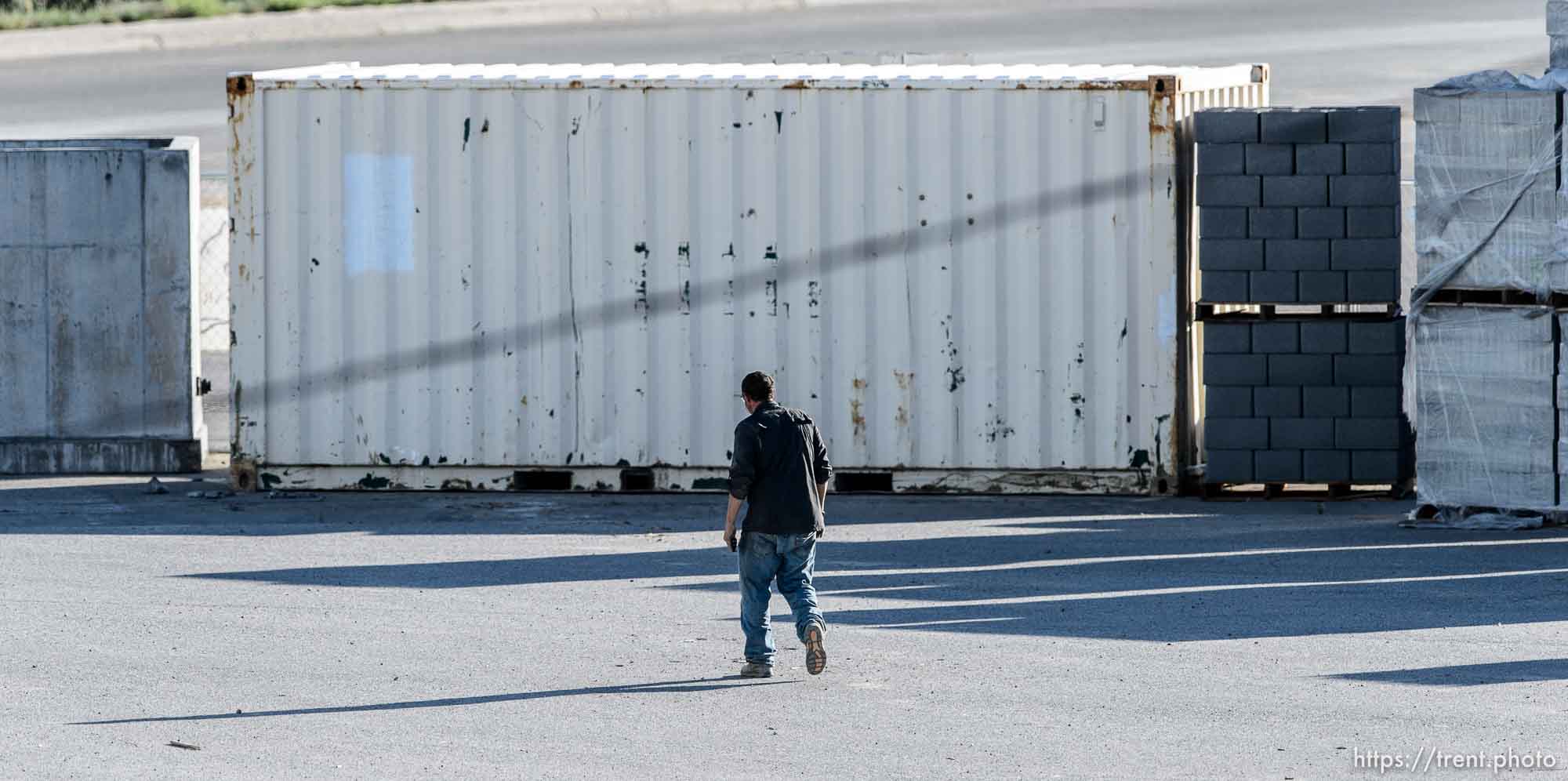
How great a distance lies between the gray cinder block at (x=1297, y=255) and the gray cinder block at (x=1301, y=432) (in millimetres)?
900

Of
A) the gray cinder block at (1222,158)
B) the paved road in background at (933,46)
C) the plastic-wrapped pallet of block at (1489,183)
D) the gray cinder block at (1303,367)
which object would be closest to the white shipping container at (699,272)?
the gray cinder block at (1222,158)

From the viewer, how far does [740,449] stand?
8.80 m

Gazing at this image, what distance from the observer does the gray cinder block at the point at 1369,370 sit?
12.9m

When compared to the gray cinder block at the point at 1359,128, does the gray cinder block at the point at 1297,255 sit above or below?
below

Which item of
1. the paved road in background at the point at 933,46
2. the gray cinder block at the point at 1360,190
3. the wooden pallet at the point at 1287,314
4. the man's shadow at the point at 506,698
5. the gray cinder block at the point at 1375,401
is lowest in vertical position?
the man's shadow at the point at 506,698

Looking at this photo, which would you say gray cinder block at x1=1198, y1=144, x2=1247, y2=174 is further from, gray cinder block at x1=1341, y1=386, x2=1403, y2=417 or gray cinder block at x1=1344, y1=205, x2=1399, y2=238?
gray cinder block at x1=1341, y1=386, x2=1403, y2=417

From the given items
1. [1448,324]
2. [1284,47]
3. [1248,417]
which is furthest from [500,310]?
[1284,47]

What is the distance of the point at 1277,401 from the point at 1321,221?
3.57 ft

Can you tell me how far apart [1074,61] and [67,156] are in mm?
15097

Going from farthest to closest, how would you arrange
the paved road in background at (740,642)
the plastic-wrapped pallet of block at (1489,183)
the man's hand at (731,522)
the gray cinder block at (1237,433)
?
the gray cinder block at (1237,433)
the plastic-wrapped pallet of block at (1489,183)
the man's hand at (731,522)
the paved road in background at (740,642)

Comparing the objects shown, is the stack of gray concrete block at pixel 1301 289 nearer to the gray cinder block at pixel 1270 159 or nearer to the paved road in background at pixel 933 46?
the gray cinder block at pixel 1270 159

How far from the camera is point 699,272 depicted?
1338 cm

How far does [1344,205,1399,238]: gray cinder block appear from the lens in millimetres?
12750

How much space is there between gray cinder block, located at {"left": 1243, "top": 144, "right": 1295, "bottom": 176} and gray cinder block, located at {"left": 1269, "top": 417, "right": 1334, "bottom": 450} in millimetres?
1454
